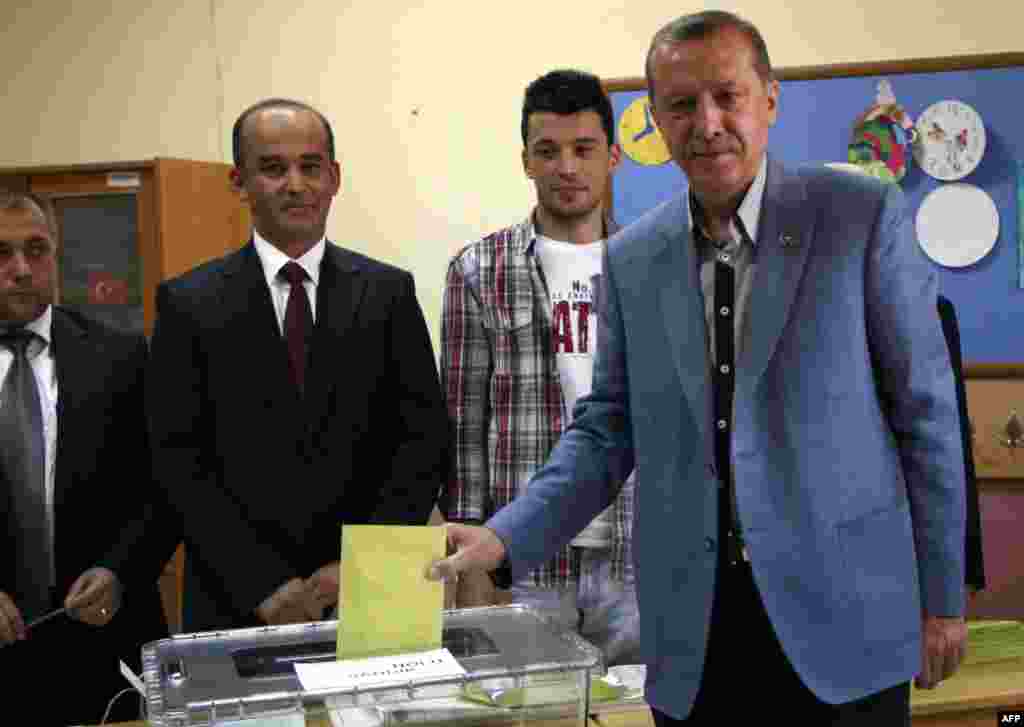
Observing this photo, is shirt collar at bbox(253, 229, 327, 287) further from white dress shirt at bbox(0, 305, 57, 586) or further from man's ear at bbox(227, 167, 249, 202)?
white dress shirt at bbox(0, 305, 57, 586)

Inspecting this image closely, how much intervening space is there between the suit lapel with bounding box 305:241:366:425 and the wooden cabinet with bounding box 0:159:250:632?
1534mm

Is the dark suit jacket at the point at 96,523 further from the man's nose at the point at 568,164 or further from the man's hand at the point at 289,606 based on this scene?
the man's nose at the point at 568,164

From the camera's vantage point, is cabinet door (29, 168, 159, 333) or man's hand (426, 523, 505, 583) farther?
cabinet door (29, 168, 159, 333)

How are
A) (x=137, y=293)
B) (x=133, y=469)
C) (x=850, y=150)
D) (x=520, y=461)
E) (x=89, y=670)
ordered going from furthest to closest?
(x=137, y=293) → (x=850, y=150) → (x=520, y=461) → (x=133, y=469) → (x=89, y=670)

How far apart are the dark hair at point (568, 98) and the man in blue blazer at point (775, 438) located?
1082 mm

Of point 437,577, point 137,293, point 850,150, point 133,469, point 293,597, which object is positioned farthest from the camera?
point 137,293

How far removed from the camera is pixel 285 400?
6.67ft

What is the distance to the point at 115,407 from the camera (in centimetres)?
215

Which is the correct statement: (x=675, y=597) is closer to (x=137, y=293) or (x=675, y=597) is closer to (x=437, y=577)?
(x=437, y=577)

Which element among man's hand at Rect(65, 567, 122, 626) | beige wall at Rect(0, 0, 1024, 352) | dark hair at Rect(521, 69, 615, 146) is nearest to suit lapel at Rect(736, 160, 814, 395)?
dark hair at Rect(521, 69, 615, 146)

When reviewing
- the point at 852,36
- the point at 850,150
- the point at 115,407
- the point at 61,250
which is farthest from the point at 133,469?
the point at 852,36

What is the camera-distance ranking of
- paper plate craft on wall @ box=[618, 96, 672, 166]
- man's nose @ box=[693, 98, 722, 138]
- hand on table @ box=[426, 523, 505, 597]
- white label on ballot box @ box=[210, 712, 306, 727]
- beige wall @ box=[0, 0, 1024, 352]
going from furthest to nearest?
beige wall @ box=[0, 0, 1024, 352] → paper plate craft on wall @ box=[618, 96, 672, 166] → man's nose @ box=[693, 98, 722, 138] → hand on table @ box=[426, 523, 505, 597] → white label on ballot box @ box=[210, 712, 306, 727]

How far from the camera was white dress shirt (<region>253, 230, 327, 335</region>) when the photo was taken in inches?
83.7

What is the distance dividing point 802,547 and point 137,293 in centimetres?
282
